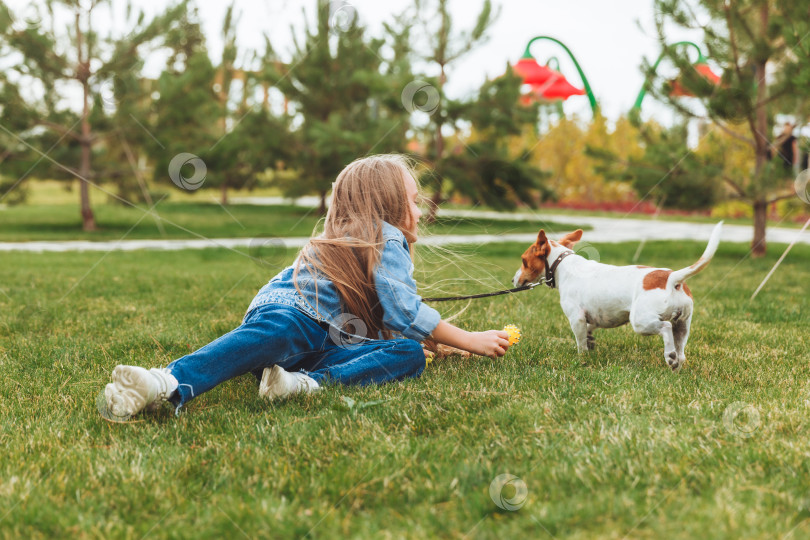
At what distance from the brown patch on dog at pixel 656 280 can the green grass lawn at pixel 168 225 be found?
693 centimetres

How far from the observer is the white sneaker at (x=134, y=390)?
249 cm

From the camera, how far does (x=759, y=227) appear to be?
9.22m

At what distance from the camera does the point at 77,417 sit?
8.82ft

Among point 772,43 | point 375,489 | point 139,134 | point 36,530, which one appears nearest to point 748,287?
point 772,43

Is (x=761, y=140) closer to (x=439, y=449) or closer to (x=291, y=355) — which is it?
(x=291, y=355)

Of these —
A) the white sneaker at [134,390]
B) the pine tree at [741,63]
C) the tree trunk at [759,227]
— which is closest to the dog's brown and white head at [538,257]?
the white sneaker at [134,390]

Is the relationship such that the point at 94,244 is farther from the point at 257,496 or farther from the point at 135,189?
the point at 257,496

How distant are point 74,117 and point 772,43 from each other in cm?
1139

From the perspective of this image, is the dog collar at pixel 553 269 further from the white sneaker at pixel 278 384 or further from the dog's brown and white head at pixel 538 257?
the white sneaker at pixel 278 384

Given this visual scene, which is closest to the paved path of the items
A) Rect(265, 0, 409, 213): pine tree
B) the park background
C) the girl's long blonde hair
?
the park background

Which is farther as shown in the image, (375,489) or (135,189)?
(135,189)

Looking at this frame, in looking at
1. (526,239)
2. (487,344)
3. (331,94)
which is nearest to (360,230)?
(487,344)

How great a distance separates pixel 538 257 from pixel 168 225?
1334 centimetres

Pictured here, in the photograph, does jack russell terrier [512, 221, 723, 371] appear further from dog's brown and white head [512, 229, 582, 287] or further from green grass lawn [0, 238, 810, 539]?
green grass lawn [0, 238, 810, 539]
